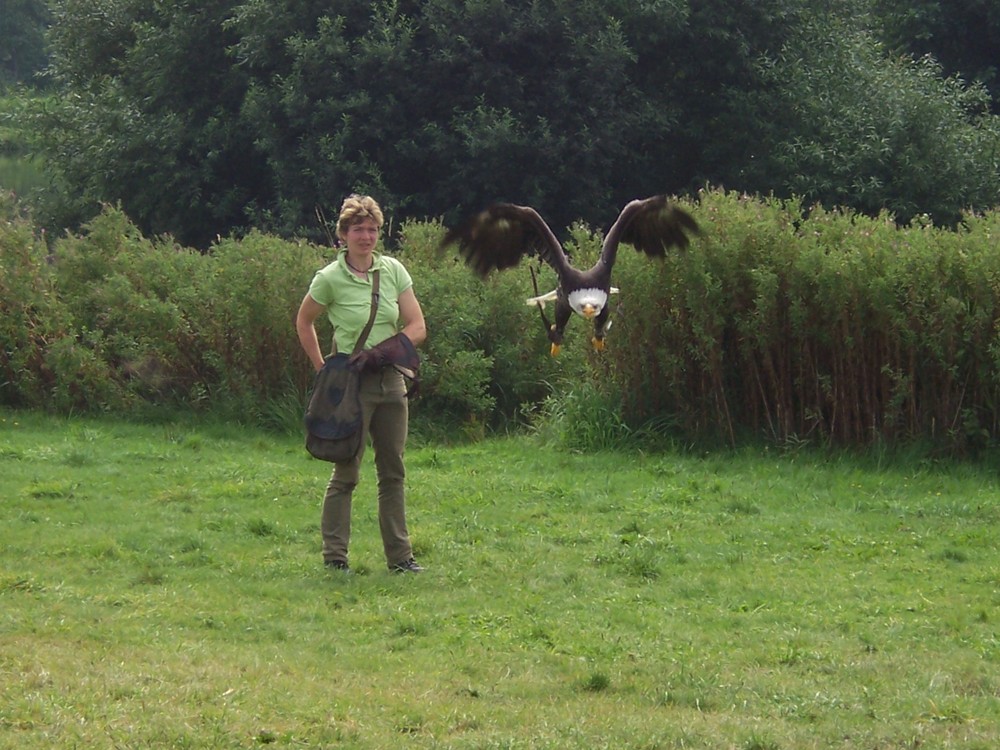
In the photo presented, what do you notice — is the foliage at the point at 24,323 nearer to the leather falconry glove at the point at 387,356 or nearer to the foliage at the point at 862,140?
the leather falconry glove at the point at 387,356

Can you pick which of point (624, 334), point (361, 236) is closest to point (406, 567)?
point (361, 236)

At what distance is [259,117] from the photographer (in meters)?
24.3

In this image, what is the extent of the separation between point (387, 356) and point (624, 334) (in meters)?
5.19

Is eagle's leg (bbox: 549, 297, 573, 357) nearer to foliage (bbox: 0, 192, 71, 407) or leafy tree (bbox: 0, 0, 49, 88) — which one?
foliage (bbox: 0, 192, 71, 407)

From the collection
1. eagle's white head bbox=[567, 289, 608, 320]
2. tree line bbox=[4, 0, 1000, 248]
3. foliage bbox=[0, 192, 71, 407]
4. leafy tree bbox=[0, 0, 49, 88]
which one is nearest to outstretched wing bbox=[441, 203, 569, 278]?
eagle's white head bbox=[567, 289, 608, 320]

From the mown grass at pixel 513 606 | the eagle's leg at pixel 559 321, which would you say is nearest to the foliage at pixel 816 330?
the mown grass at pixel 513 606

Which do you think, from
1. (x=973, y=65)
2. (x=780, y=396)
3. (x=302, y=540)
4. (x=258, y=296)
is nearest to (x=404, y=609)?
(x=302, y=540)

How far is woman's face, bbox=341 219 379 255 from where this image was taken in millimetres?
7656

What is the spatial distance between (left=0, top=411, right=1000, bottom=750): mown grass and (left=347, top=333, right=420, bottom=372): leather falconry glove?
117 centimetres

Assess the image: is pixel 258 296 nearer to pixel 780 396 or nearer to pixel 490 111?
pixel 780 396

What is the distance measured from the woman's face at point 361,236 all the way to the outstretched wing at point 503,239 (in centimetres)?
282

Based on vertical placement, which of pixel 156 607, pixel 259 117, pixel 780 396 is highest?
pixel 259 117

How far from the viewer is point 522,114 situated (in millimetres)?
23609

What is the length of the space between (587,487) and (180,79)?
17.8 meters
